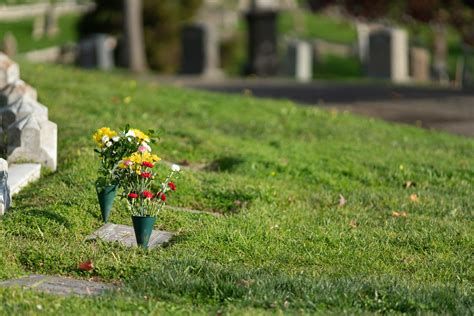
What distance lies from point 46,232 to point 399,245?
2.94 m

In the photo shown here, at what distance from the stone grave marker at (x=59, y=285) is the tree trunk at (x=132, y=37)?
23.9m

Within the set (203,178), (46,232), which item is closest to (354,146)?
(203,178)

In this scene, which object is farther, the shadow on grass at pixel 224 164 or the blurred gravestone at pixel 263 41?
the blurred gravestone at pixel 263 41

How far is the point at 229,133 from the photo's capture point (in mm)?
14766

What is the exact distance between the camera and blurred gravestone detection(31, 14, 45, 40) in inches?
2247

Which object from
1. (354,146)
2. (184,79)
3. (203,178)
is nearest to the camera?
(203,178)

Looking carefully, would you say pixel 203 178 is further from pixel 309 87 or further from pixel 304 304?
pixel 309 87

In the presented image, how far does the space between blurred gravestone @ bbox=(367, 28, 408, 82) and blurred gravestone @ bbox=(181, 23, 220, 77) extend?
4068 mm

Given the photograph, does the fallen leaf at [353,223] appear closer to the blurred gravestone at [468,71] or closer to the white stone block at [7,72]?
the white stone block at [7,72]

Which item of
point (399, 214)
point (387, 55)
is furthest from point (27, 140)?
point (387, 55)

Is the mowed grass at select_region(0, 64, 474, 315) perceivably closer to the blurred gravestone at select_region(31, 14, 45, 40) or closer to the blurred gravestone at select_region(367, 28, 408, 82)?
the blurred gravestone at select_region(367, 28, 408, 82)

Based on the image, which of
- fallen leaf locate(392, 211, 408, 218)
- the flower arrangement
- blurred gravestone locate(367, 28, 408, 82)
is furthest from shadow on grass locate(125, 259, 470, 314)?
blurred gravestone locate(367, 28, 408, 82)

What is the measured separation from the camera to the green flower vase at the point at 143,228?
27.0 feet

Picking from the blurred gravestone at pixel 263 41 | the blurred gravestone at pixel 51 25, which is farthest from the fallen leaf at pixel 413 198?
the blurred gravestone at pixel 51 25
